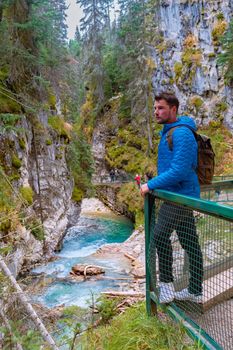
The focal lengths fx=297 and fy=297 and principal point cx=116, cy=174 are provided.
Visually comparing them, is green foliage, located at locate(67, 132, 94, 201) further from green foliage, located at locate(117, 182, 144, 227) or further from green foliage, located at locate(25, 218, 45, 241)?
green foliage, located at locate(25, 218, 45, 241)

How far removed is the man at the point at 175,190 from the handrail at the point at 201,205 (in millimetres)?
84

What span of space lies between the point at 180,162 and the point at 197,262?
2.91ft

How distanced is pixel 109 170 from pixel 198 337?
30.7 m

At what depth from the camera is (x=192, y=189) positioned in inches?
111

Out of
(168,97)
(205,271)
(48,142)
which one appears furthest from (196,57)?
(205,271)

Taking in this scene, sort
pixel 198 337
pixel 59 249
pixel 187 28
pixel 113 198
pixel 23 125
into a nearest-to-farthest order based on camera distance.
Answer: pixel 198 337, pixel 23 125, pixel 59 249, pixel 187 28, pixel 113 198

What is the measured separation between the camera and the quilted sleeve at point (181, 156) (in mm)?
2646

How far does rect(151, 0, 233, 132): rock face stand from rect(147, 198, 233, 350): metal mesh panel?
71.5 ft

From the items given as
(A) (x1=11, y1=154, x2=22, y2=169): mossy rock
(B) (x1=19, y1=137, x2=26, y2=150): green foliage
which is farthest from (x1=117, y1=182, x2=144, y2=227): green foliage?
(A) (x1=11, y1=154, x2=22, y2=169): mossy rock

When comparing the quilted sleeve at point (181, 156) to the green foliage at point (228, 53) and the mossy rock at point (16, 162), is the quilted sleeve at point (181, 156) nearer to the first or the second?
the mossy rock at point (16, 162)

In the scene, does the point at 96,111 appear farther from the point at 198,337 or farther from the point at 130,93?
the point at 198,337

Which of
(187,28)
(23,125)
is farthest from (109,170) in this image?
(23,125)

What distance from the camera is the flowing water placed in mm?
10557

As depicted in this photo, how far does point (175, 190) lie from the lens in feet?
9.33
